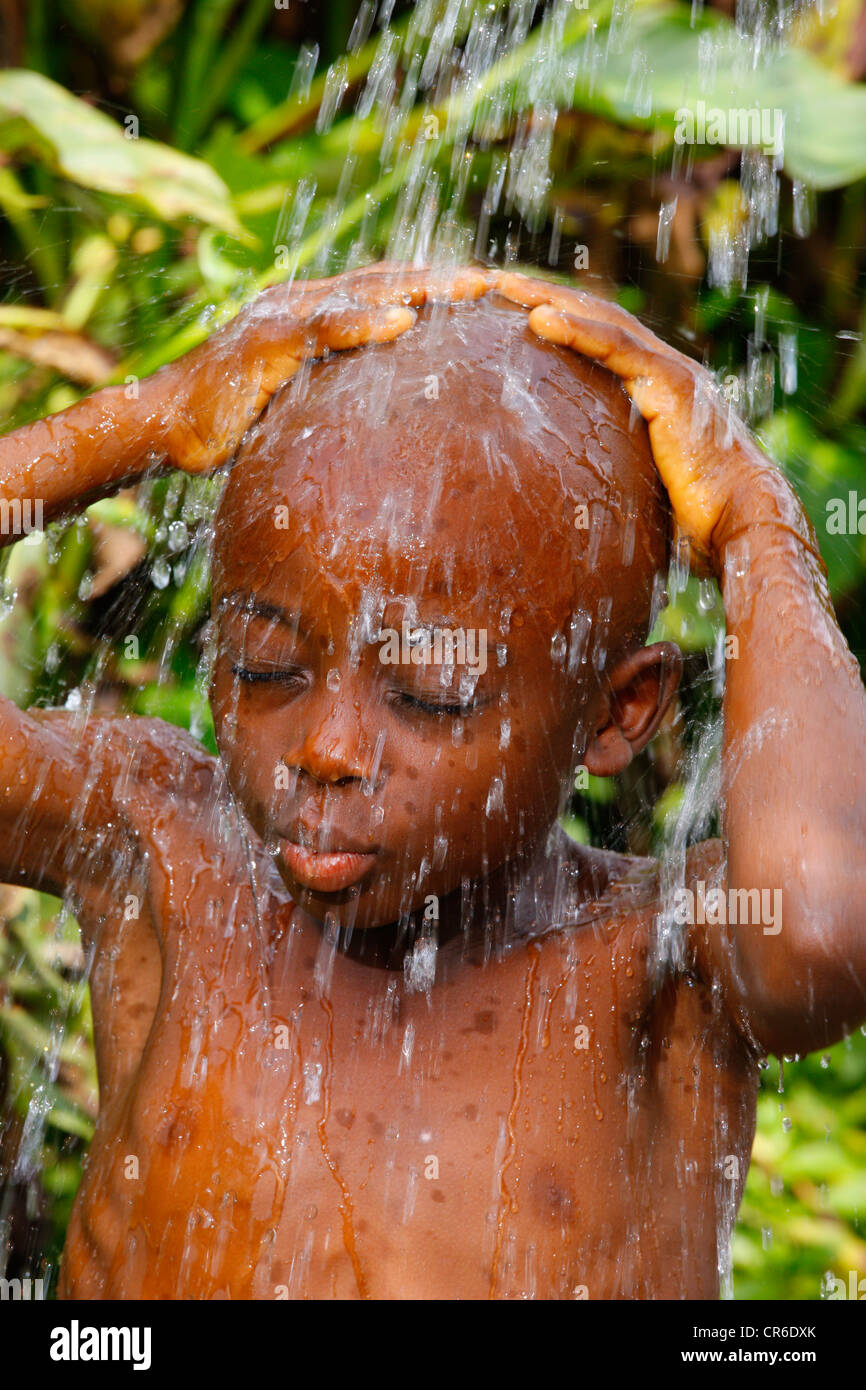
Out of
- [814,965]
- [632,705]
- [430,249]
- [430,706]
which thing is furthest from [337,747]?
[430,249]

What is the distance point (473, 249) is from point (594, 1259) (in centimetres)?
285

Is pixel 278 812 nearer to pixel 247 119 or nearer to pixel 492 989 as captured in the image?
pixel 492 989

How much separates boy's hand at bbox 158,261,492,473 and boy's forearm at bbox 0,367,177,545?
0.03 meters

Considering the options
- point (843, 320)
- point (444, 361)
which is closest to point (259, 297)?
point (444, 361)

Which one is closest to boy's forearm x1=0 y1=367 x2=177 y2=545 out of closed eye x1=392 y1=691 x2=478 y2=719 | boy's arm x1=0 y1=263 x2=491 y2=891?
boy's arm x1=0 y1=263 x2=491 y2=891

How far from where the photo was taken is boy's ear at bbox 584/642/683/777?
1.97 m

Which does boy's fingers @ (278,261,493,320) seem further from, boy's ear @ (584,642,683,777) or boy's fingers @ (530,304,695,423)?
boy's ear @ (584,642,683,777)

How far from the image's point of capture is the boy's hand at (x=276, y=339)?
1.95 m

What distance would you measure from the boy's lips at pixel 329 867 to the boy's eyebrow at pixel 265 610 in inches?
10.2

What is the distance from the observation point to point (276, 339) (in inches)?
78.7

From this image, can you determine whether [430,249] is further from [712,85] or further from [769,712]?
[769,712]

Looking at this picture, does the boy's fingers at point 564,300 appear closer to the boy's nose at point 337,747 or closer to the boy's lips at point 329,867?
the boy's nose at point 337,747

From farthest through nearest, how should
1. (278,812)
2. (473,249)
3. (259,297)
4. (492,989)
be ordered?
(473,249) < (259,297) < (492,989) < (278,812)

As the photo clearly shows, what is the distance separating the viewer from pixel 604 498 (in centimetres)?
189
